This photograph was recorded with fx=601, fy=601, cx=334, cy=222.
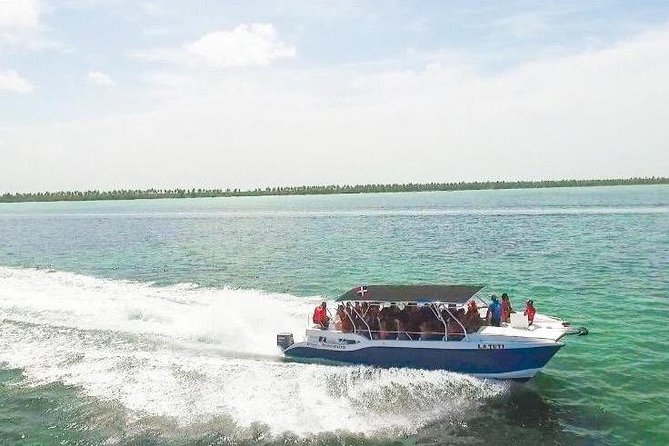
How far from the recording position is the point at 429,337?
2003 cm

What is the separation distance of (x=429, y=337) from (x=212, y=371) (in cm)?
736

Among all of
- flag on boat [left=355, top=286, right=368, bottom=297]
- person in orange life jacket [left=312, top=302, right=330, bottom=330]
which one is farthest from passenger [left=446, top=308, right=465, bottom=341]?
person in orange life jacket [left=312, top=302, right=330, bottom=330]

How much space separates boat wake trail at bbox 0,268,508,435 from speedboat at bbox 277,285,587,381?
472 millimetres

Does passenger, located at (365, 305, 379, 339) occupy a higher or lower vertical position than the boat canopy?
lower

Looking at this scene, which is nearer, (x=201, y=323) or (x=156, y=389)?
(x=156, y=389)

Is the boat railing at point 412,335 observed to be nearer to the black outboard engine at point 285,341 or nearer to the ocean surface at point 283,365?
the ocean surface at point 283,365

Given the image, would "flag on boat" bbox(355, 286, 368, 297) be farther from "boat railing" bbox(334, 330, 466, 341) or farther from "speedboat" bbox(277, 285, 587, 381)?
"boat railing" bbox(334, 330, 466, 341)

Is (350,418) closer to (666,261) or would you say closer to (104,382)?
(104,382)

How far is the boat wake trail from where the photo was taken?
1642 cm

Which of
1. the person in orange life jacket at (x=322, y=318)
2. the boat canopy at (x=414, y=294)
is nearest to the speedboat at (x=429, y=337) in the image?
the boat canopy at (x=414, y=294)

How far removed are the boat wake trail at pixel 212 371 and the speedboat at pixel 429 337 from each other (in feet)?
1.55

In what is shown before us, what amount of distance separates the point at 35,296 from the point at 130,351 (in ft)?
43.0

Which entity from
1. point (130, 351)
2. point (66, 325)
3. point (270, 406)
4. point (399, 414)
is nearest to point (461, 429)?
point (399, 414)

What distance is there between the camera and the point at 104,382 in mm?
19141
